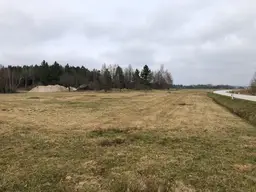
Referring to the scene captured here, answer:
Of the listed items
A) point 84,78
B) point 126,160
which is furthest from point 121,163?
point 84,78

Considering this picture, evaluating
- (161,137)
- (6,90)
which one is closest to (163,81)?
(6,90)

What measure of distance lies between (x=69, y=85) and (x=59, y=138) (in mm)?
100565

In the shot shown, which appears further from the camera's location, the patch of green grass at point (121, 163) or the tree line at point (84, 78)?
the tree line at point (84, 78)

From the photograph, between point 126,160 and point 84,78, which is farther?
point 84,78

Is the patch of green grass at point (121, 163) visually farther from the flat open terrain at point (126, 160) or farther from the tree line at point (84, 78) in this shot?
the tree line at point (84, 78)

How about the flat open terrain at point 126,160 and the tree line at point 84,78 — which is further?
the tree line at point 84,78

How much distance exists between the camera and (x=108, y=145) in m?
9.52

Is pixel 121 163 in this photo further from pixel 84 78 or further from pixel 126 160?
pixel 84 78

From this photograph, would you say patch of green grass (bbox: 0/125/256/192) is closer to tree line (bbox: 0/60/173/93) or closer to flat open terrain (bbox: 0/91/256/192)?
flat open terrain (bbox: 0/91/256/192)

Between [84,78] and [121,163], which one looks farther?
[84,78]

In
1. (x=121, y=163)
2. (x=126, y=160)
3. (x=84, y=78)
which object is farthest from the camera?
(x=84, y=78)

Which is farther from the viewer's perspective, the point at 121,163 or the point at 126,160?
the point at 126,160

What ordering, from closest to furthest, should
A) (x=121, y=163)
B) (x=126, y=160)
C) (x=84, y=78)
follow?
(x=121, y=163) → (x=126, y=160) → (x=84, y=78)

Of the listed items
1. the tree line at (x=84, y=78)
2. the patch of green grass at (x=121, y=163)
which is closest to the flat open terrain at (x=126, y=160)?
the patch of green grass at (x=121, y=163)
